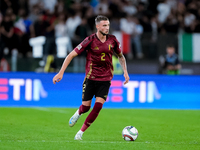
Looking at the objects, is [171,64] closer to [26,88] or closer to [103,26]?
[26,88]

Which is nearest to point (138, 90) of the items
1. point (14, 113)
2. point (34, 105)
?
point (34, 105)

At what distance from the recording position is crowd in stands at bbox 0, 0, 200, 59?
1645 centimetres

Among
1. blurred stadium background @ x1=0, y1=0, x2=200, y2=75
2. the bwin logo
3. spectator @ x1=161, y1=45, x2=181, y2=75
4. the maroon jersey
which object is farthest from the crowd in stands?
the maroon jersey

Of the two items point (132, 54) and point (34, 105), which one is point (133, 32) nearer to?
point (132, 54)

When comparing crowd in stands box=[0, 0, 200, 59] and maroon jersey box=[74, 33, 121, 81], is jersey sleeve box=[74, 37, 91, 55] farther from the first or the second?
crowd in stands box=[0, 0, 200, 59]

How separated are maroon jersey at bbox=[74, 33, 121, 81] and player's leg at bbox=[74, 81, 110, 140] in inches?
5.1

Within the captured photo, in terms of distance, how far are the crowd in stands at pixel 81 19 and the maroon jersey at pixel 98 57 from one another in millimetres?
8181

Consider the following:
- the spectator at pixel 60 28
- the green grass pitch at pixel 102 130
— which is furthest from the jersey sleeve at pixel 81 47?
the spectator at pixel 60 28

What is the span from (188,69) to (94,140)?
11081 millimetres

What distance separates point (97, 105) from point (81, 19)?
10.7 meters

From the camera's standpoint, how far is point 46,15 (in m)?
17.8

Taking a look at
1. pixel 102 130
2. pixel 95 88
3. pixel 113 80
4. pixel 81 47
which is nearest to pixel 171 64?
pixel 113 80

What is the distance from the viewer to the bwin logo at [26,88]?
1388 centimetres

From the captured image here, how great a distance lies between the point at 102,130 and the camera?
9.02 m
